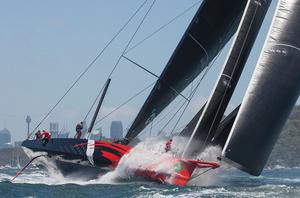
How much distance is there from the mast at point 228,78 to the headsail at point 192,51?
8.33ft

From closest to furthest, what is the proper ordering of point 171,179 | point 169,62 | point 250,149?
1. point 250,149
2. point 171,179
3. point 169,62

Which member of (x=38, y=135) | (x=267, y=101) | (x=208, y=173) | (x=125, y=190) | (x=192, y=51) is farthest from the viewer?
(x=38, y=135)

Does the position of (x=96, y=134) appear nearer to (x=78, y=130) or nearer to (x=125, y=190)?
(x=78, y=130)

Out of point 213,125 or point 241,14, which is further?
point 241,14

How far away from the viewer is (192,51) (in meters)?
32.2

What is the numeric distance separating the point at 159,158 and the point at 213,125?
91.7 inches

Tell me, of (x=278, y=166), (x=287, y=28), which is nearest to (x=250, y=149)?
(x=287, y=28)

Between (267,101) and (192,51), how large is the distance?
24.5 feet

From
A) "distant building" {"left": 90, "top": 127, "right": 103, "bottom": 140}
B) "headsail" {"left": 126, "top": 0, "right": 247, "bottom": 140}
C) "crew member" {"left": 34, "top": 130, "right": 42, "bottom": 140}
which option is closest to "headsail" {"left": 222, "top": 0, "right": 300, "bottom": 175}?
"headsail" {"left": 126, "top": 0, "right": 247, "bottom": 140}

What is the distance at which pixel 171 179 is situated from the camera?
95.9 ft

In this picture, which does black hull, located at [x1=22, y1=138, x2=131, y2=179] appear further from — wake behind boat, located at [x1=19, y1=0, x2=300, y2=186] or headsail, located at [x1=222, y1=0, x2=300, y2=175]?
headsail, located at [x1=222, y1=0, x2=300, y2=175]

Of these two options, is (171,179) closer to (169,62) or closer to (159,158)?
(159,158)

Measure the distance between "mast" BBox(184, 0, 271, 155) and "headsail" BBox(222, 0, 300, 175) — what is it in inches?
134

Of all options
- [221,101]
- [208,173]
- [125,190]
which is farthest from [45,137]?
[221,101]
